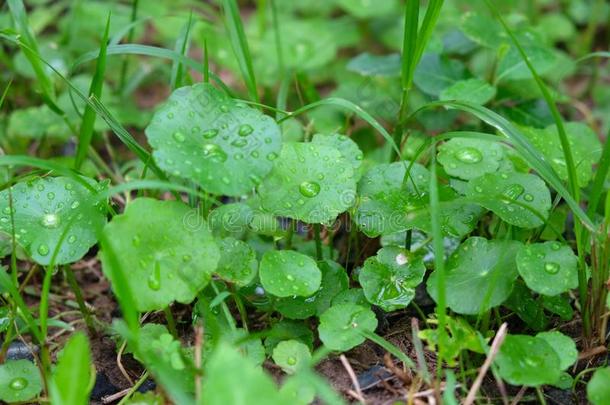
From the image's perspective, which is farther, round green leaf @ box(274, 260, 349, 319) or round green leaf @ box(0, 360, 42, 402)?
round green leaf @ box(274, 260, 349, 319)


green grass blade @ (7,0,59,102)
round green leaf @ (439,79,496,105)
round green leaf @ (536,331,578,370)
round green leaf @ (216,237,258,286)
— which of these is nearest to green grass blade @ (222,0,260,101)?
round green leaf @ (216,237,258,286)

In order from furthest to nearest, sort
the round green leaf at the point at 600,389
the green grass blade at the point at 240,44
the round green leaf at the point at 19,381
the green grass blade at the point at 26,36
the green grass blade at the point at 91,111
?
the green grass blade at the point at 26,36
the green grass blade at the point at 240,44
the green grass blade at the point at 91,111
the round green leaf at the point at 19,381
the round green leaf at the point at 600,389

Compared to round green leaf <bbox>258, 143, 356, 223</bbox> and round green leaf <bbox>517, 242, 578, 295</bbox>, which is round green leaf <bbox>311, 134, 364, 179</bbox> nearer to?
round green leaf <bbox>258, 143, 356, 223</bbox>

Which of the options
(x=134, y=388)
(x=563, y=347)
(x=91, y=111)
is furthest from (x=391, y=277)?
(x=91, y=111)

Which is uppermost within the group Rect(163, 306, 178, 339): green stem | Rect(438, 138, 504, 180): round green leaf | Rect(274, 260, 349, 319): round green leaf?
Rect(438, 138, 504, 180): round green leaf

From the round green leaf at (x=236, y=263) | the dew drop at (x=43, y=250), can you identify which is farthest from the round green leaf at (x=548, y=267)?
the dew drop at (x=43, y=250)

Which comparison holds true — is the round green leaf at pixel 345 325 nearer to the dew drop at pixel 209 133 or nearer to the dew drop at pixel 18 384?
the dew drop at pixel 209 133

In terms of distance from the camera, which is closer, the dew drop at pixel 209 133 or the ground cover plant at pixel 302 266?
the ground cover plant at pixel 302 266

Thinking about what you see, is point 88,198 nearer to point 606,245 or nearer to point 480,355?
point 480,355
